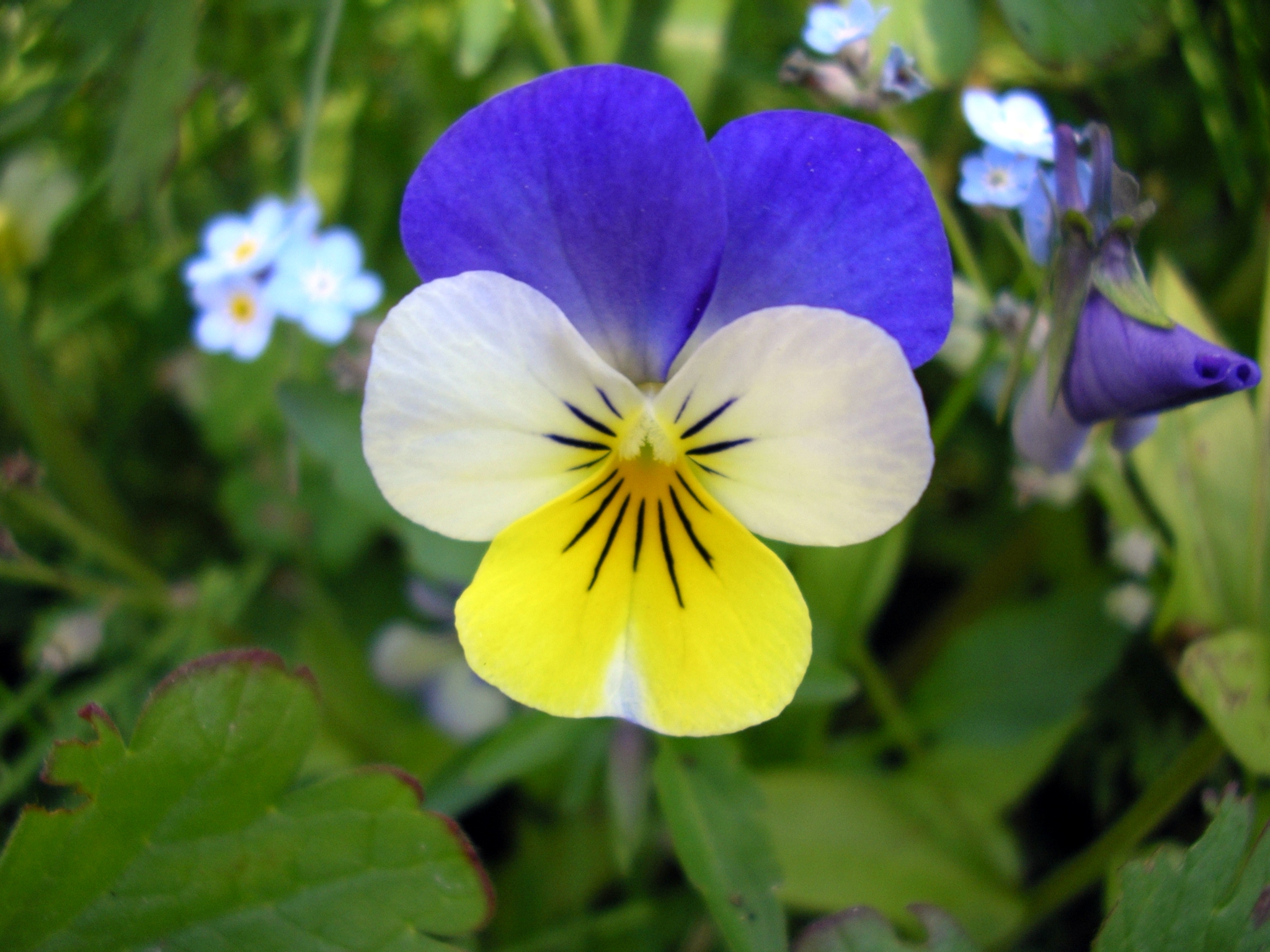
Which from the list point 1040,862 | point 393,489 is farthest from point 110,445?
point 1040,862

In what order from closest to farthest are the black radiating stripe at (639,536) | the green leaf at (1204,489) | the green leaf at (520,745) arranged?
the black radiating stripe at (639,536), the green leaf at (520,745), the green leaf at (1204,489)

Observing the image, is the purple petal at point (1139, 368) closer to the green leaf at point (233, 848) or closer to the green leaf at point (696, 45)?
the green leaf at point (233, 848)

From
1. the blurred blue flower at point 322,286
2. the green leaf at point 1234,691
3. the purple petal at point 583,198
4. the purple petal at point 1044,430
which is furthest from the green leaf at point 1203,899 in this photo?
the blurred blue flower at point 322,286

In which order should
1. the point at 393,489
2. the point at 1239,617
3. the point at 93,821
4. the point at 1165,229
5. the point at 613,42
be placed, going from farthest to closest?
the point at 1165,229 → the point at 613,42 → the point at 1239,617 → the point at 93,821 → the point at 393,489

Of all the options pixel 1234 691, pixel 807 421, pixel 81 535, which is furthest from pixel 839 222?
pixel 81 535

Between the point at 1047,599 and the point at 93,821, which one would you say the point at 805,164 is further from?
the point at 1047,599

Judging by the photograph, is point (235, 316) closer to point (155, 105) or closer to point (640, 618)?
point (155, 105)
